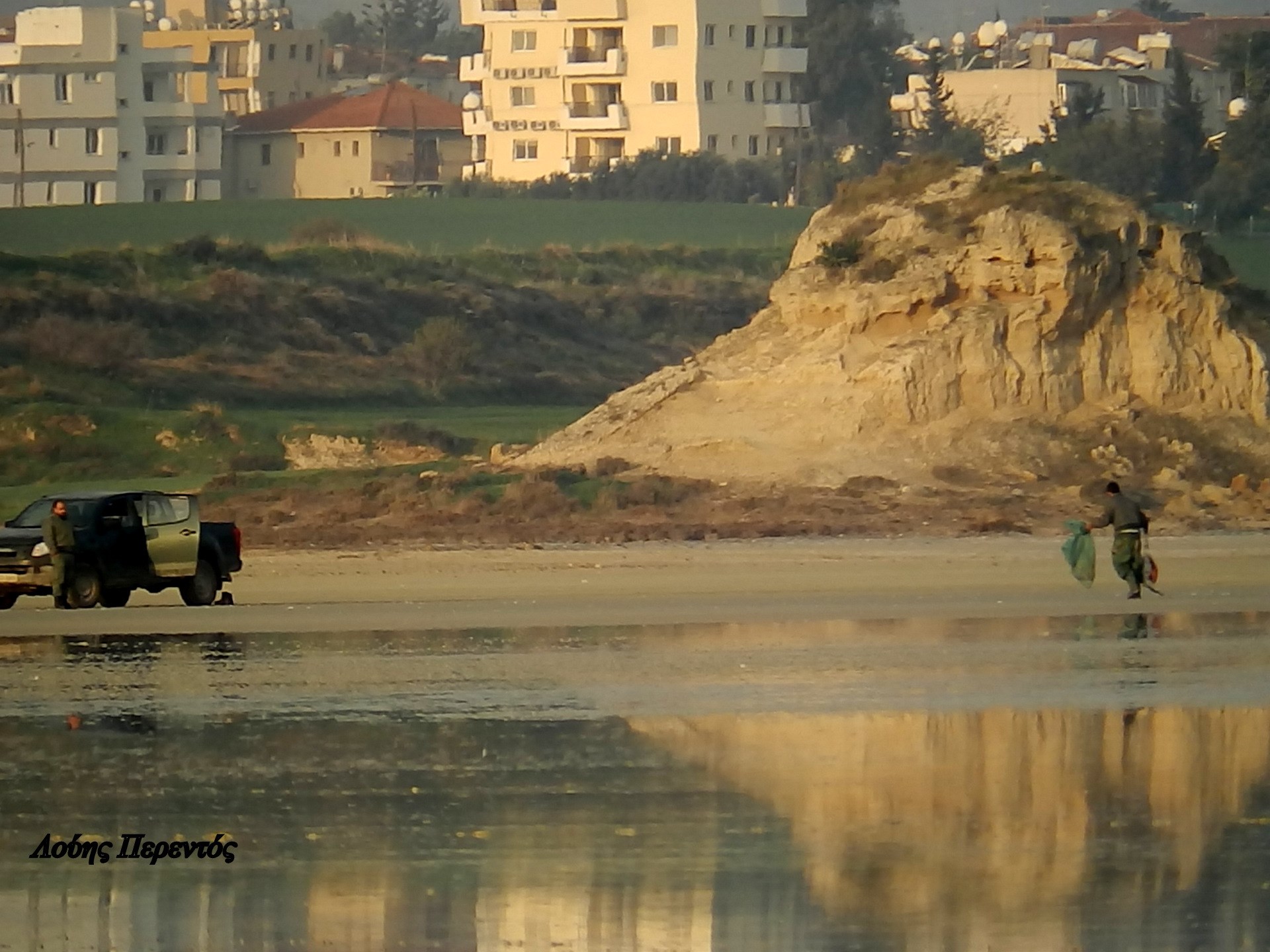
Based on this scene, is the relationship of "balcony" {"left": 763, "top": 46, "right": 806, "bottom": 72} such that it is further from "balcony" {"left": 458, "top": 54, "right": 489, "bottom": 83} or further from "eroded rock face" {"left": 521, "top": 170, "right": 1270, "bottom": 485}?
"eroded rock face" {"left": 521, "top": 170, "right": 1270, "bottom": 485}

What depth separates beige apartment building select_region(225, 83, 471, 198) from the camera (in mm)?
114625

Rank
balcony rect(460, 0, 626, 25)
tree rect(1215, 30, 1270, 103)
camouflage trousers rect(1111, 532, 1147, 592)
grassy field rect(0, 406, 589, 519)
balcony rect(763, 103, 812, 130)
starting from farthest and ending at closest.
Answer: balcony rect(763, 103, 812, 130) < balcony rect(460, 0, 626, 25) < tree rect(1215, 30, 1270, 103) < grassy field rect(0, 406, 589, 519) < camouflage trousers rect(1111, 532, 1147, 592)

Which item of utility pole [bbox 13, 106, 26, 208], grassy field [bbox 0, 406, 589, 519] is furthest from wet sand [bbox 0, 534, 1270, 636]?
utility pole [bbox 13, 106, 26, 208]

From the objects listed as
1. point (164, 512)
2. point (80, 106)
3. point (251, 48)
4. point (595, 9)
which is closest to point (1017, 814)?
point (164, 512)

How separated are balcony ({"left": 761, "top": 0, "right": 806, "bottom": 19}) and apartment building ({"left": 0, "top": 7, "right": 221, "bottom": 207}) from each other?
26976mm

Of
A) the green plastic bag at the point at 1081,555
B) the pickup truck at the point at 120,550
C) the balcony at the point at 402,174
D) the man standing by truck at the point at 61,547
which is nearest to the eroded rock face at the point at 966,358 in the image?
the green plastic bag at the point at 1081,555

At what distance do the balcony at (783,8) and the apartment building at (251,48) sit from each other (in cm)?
3090

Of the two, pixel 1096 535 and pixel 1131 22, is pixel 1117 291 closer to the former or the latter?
pixel 1096 535

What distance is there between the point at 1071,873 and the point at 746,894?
159 cm

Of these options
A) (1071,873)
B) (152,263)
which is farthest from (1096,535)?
(152,263)

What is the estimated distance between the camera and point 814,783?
1420 cm

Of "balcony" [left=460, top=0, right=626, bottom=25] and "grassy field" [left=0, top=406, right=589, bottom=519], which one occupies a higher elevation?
"balcony" [left=460, top=0, right=626, bottom=25]

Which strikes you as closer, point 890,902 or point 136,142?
point 890,902

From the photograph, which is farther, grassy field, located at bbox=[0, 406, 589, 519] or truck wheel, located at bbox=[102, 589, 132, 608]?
grassy field, located at bbox=[0, 406, 589, 519]
